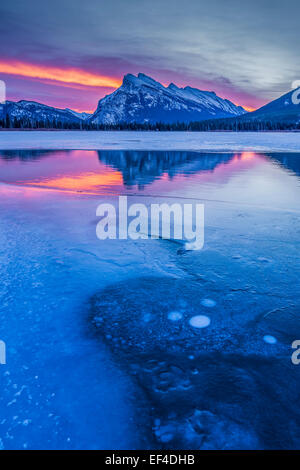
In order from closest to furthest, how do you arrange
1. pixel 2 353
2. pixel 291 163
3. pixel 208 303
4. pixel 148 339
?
pixel 2 353 < pixel 148 339 < pixel 208 303 < pixel 291 163

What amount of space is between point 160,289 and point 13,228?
5.13 m

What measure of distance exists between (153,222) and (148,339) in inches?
216

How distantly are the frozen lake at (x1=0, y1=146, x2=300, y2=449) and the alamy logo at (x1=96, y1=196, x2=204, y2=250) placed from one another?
1.26 feet

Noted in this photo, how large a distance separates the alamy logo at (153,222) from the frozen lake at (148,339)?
0.39m

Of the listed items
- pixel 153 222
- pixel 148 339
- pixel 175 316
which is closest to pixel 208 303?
pixel 175 316

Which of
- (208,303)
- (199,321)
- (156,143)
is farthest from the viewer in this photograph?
(156,143)

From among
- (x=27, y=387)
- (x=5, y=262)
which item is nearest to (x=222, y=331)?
(x=27, y=387)

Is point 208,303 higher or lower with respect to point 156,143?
lower

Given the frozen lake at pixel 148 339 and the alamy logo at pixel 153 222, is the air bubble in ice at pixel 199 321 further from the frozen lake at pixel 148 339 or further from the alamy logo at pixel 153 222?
the alamy logo at pixel 153 222

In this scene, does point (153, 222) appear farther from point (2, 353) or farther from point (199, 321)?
point (2, 353)

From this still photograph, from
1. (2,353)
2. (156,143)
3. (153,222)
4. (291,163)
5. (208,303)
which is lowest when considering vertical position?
(2,353)

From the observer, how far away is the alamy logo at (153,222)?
8125 mm

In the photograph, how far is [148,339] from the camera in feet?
13.7

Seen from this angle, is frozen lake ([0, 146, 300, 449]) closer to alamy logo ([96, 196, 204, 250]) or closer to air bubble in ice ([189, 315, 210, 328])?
air bubble in ice ([189, 315, 210, 328])
